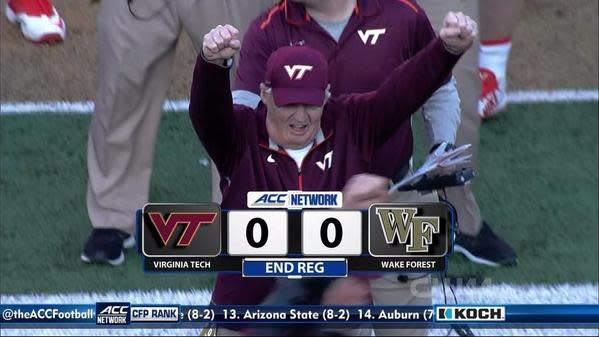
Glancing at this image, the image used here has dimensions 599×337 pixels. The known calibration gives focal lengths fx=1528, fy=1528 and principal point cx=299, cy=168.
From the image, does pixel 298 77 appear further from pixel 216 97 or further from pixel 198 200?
pixel 198 200

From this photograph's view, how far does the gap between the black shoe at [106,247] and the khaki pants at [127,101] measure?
0.10 feet

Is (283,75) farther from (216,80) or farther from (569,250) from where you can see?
(569,250)

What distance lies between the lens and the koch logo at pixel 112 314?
2889 mm

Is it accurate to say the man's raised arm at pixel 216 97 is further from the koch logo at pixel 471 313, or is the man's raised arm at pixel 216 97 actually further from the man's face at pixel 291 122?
the koch logo at pixel 471 313

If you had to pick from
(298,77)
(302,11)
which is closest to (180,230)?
(298,77)

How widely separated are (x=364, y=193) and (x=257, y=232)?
0.69ft

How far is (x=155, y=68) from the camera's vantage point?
4359mm

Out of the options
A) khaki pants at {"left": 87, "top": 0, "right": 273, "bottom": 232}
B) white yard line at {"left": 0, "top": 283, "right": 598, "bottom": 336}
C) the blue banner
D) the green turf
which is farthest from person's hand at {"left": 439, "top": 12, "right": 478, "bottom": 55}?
the green turf

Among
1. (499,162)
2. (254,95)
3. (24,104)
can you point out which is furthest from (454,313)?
(24,104)

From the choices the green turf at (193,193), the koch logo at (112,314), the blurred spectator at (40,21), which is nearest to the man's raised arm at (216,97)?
the koch logo at (112,314)

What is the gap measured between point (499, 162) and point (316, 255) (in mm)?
2590

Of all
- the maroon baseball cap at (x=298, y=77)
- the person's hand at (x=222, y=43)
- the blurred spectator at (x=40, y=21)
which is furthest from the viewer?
the blurred spectator at (x=40, y=21)

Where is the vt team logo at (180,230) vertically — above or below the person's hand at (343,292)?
above
